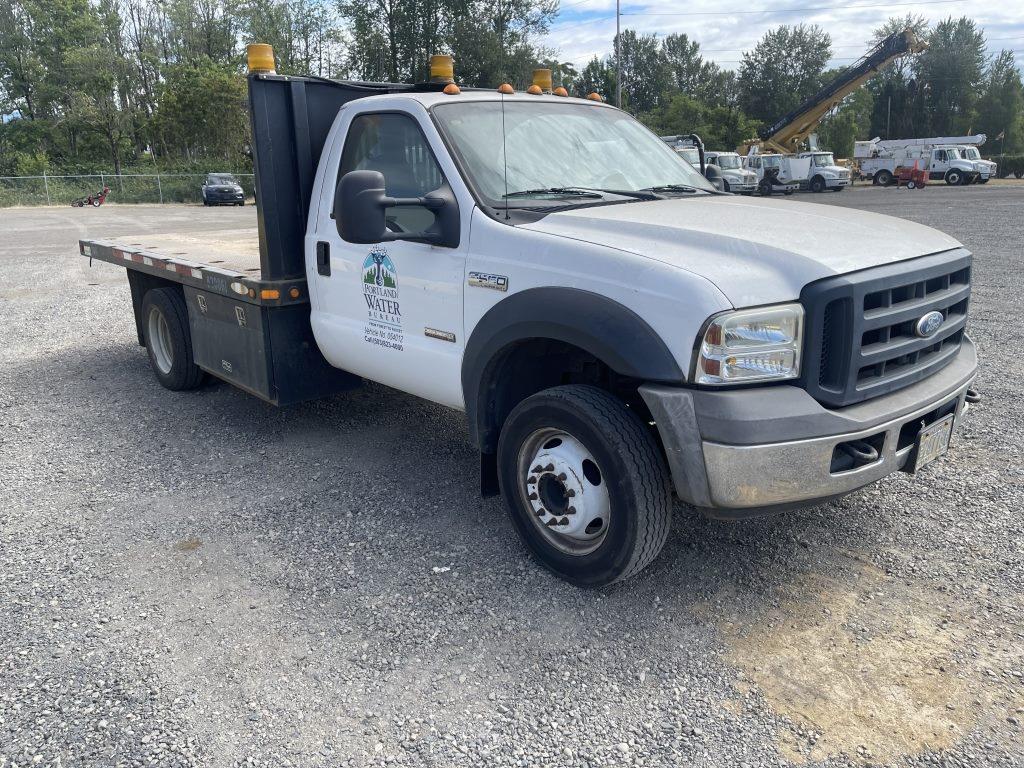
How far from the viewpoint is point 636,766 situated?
8.34 feet

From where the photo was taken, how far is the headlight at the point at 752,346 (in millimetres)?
2891

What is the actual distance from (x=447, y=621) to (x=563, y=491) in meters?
0.71

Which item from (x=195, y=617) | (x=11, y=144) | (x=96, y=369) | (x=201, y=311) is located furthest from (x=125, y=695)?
(x=11, y=144)

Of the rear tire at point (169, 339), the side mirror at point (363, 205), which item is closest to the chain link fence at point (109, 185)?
the rear tire at point (169, 339)

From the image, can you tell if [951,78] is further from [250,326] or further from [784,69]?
[250,326]

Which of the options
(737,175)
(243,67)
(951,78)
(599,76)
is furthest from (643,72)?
(737,175)

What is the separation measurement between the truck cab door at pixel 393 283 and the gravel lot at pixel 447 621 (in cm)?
72

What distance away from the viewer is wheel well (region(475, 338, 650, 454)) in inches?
142

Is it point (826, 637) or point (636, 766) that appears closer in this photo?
point (636, 766)

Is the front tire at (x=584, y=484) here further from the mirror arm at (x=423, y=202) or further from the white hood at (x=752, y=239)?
the mirror arm at (x=423, y=202)

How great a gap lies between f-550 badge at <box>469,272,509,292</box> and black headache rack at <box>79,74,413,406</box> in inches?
61.5

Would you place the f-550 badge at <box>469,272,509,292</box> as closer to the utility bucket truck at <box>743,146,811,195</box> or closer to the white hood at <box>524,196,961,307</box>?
the white hood at <box>524,196,961,307</box>

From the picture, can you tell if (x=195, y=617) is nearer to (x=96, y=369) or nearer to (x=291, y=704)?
(x=291, y=704)

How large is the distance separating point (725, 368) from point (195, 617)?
2.29 meters
